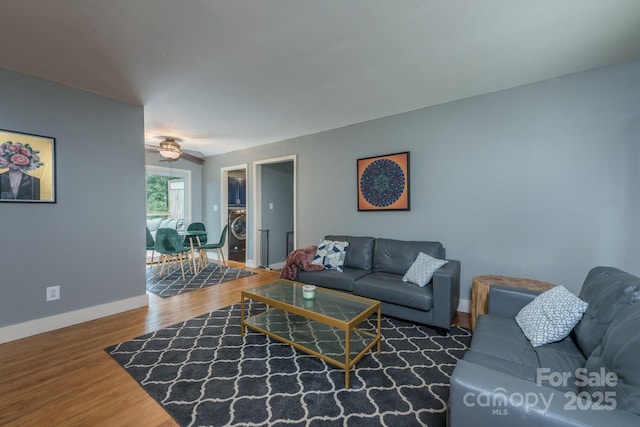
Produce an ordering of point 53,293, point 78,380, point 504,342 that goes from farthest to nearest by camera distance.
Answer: point 53,293 → point 78,380 → point 504,342

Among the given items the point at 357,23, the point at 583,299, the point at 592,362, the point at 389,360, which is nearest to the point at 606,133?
the point at 583,299

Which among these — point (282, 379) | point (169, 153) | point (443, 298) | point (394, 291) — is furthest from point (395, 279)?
point (169, 153)

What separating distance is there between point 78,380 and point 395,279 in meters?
2.71

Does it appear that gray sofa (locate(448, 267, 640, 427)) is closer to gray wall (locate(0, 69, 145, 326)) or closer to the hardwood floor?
the hardwood floor

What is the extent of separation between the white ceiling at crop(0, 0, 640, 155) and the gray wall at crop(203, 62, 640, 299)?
0.78ft

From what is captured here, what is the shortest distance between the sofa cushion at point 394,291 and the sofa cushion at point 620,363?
4.10 ft

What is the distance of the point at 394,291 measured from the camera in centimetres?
257

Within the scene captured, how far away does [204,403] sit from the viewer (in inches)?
62.2

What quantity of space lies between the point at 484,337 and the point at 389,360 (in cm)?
76

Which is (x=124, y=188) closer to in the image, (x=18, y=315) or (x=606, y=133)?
(x=18, y=315)

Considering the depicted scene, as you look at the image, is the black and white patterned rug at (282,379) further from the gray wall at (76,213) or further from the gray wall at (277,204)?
the gray wall at (277,204)

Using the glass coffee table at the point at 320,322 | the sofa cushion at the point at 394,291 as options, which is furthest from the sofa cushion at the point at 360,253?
the glass coffee table at the point at 320,322

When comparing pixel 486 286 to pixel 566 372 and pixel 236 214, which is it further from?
pixel 236 214

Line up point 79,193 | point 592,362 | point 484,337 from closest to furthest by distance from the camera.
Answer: point 592,362 < point 484,337 < point 79,193
